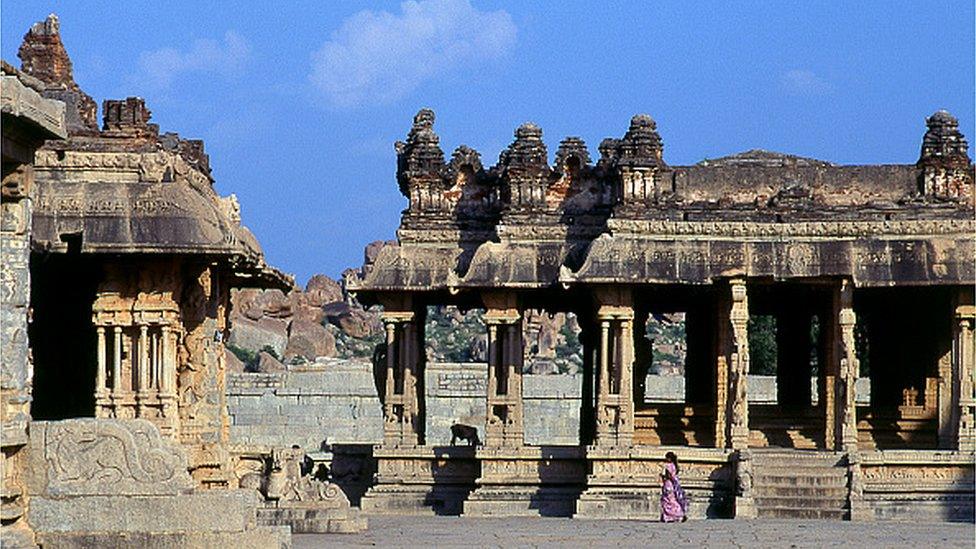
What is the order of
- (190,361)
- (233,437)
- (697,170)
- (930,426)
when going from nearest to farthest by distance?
(190,361)
(697,170)
(930,426)
(233,437)

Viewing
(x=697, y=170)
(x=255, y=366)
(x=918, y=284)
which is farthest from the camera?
(x=255, y=366)

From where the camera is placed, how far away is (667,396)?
4241 cm

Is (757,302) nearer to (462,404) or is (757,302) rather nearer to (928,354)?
(928,354)

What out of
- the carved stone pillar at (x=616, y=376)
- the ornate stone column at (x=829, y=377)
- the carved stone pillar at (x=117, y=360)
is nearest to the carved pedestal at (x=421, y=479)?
the carved stone pillar at (x=616, y=376)

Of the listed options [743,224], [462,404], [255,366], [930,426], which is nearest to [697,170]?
[743,224]

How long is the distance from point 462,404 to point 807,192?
1509 centimetres

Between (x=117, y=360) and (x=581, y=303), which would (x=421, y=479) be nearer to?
(x=581, y=303)

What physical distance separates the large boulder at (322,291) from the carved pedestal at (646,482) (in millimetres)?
38390

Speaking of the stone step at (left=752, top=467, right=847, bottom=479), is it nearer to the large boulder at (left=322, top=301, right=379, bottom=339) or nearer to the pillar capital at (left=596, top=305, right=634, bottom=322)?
the pillar capital at (left=596, top=305, right=634, bottom=322)

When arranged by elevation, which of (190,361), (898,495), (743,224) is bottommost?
(898,495)

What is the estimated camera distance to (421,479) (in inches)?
1097

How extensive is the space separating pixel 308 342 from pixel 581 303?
90.8ft

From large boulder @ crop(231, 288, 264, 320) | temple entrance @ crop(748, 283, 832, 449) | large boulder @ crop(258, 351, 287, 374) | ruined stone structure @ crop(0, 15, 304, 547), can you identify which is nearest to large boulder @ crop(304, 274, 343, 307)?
large boulder @ crop(231, 288, 264, 320)


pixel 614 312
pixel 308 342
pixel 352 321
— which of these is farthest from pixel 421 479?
pixel 352 321
